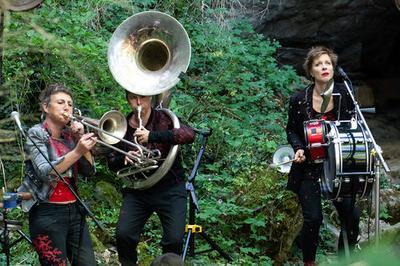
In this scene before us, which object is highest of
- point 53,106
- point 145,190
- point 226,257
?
point 53,106

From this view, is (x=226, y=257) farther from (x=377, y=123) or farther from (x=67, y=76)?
(x=377, y=123)

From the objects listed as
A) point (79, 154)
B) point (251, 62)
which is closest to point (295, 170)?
point (79, 154)

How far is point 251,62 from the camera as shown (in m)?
9.75

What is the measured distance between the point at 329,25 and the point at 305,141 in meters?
7.00

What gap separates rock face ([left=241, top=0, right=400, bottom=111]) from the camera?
11.0 metres

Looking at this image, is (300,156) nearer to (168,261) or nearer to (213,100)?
(168,261)

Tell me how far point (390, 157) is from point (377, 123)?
1.65 metres

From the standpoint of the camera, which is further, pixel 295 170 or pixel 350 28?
pixel 350 28

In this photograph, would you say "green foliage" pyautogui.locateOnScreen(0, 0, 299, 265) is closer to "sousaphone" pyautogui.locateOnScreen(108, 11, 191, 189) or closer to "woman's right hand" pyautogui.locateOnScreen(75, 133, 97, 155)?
"sousaphone" pyautogui.locateOnScreen(108, 11, 191, 189)

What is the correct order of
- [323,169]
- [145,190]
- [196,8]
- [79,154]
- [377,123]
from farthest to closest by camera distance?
[377,123], [196,8], [323,169], [145,190], [79,154]

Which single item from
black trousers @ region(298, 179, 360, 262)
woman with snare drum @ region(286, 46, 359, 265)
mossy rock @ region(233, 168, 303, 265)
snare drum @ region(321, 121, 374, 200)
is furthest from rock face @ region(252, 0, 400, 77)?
snare drum @ region(321, 121, 374, 200)

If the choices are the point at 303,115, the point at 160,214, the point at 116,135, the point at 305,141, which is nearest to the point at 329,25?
the point at 303,115

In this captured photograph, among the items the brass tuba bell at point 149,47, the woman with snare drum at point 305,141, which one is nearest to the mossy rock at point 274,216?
the woman with snare drum at point 305,141

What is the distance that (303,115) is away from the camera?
4859mm
